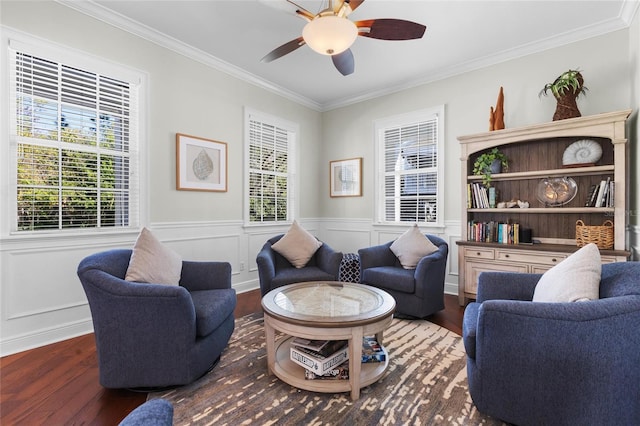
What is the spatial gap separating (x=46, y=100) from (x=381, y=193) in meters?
3.93

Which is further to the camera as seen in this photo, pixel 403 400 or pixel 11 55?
pixel 11 55

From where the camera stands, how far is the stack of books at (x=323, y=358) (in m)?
1.91

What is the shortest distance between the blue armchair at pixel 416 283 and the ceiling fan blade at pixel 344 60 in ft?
6.38

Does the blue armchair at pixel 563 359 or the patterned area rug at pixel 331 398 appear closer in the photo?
the blue armchair at pixel 563 359

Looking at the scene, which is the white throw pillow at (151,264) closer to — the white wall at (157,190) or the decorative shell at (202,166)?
the white wall at (157,190)

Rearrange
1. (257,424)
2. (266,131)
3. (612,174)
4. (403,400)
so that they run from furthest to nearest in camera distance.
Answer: (266,131)
(612,174)
(403,400)
(257,424)

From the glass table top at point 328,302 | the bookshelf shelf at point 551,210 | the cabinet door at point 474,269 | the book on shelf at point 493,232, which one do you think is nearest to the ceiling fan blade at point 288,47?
the glass table top at point 328,302

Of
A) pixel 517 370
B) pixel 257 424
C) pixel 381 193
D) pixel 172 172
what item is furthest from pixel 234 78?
pixel 517 370

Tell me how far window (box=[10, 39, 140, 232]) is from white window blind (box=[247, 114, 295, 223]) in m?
1.53

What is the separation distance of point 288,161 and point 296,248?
6.15 feet

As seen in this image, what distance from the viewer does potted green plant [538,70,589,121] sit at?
3.01 metres

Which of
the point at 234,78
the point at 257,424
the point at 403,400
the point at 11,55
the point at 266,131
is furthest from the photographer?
the point at 266,131

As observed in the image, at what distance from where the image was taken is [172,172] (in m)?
3.47

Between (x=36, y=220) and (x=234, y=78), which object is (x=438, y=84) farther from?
(x=36, y=220)
